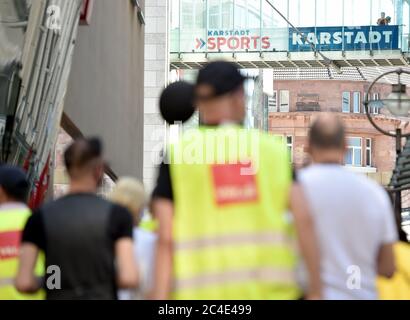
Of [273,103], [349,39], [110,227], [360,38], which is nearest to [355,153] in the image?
[273,103]

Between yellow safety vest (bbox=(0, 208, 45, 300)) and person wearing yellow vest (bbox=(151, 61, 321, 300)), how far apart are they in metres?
1.82

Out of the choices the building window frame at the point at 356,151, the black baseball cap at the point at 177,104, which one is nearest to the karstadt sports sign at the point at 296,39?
the building window frame at the point at 356,151

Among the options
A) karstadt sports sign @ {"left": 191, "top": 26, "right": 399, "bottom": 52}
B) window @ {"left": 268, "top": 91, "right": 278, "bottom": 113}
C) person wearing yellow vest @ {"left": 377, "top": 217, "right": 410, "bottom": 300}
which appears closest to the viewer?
person wearing yellow vest @ {"left": 377, "top": 217, "right": 410, "bottom": 300}

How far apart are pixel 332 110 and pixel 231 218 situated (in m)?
91.7

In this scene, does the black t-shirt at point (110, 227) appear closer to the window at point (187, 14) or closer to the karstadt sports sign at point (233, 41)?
the karstadt sports sign at point (233, 41)

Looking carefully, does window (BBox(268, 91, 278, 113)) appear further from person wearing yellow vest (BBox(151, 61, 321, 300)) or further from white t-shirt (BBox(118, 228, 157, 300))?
person wearing yellow vest (BBox(151, 61, 321, 300))

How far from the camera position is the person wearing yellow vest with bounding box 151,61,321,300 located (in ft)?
16.5

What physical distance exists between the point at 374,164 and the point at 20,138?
81386 millimetres

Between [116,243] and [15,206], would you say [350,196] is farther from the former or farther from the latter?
[15,206]

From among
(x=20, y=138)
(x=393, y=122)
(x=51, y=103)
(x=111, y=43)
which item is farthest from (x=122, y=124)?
(x=393, y=122)

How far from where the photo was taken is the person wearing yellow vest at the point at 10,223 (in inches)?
271

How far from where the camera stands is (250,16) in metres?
62.0

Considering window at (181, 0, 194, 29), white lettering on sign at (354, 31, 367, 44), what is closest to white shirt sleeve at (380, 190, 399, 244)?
white lettering on sign at (354, 31, 367, 44)
